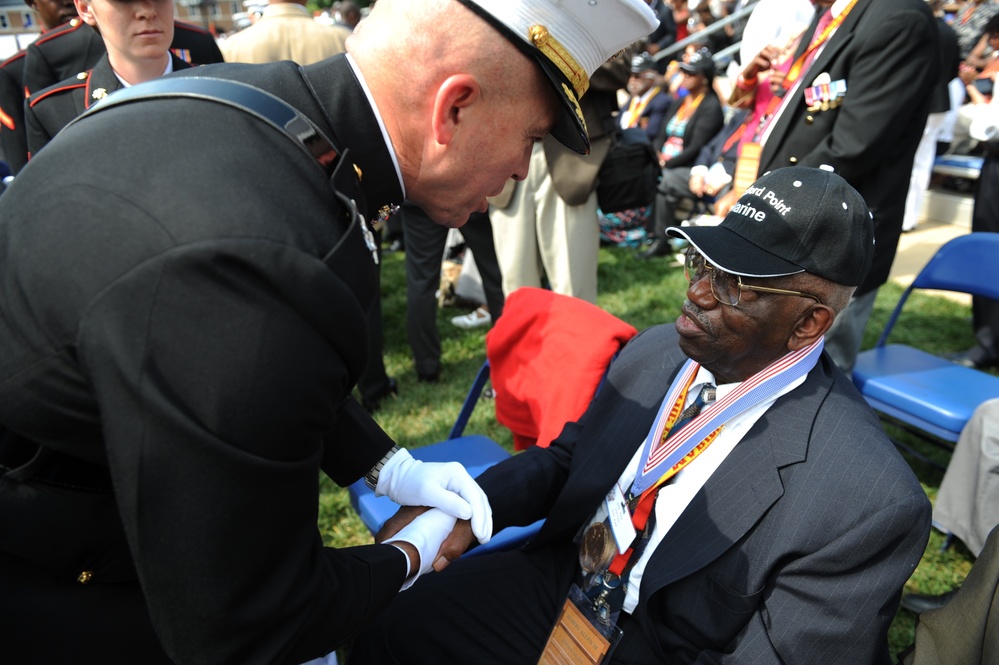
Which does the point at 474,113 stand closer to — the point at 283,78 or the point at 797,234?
the point at 283,78

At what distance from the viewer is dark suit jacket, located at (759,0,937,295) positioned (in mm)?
3416

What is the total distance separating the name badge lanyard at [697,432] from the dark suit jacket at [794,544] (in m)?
0.07

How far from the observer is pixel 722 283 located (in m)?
2.07

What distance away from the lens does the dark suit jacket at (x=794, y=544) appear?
5.53 ft

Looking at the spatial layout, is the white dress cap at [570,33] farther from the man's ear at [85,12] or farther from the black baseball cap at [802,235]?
the man's ear at [85,12]

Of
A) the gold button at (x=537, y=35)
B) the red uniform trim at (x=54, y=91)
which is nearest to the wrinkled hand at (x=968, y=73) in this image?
the red uniform trim at (x=54, y=91)

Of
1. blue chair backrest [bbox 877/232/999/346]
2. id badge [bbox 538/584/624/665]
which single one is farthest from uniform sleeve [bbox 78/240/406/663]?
blue chair backrest [bbox 877/232/999/346]

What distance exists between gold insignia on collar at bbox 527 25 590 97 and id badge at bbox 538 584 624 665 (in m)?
1.46

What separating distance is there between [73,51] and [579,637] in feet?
11.8

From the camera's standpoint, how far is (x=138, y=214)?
879mm

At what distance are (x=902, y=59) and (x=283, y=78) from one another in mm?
3309

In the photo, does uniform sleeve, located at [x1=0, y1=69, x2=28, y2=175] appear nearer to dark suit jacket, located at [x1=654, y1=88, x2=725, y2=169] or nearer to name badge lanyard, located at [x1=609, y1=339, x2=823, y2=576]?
name badge lanyard, located at [x1=609, y1=339, x2=823, y2=576]

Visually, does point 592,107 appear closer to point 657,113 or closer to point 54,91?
point 54,91

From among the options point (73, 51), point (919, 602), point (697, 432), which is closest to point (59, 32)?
point (73, 51)
